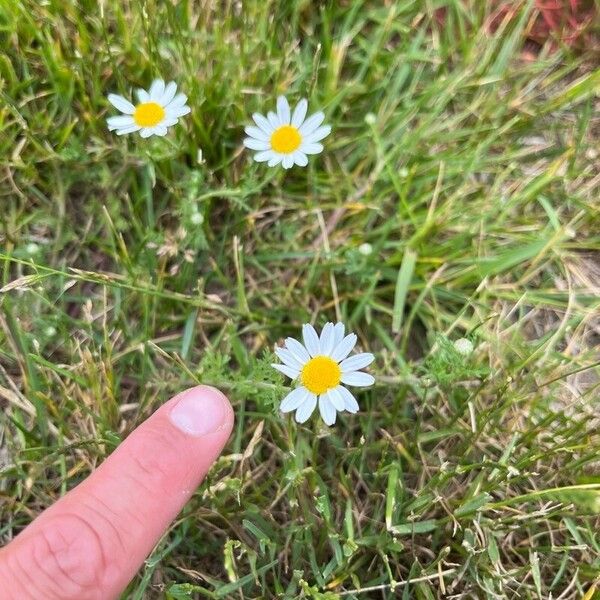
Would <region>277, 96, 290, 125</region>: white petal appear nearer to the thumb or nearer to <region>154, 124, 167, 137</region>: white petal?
<region>154, 124, 167, 137</region>: white petal

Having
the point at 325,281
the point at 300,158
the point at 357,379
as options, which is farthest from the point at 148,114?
the point at 357,379

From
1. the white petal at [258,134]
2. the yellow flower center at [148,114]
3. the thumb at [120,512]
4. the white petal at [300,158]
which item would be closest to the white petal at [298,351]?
the thumb at [120,512]

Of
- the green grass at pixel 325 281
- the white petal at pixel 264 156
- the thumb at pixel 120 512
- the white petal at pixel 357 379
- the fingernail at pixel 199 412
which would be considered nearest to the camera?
the thumb at pixel 120 512

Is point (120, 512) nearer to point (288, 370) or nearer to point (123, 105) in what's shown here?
point (288, 370)

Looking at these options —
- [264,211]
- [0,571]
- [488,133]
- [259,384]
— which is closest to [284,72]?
[264,211]

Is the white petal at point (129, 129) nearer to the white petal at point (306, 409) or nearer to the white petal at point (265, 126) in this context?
the white petal at point (265, 126)

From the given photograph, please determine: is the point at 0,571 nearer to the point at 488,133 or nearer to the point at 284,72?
the point at 284,72
